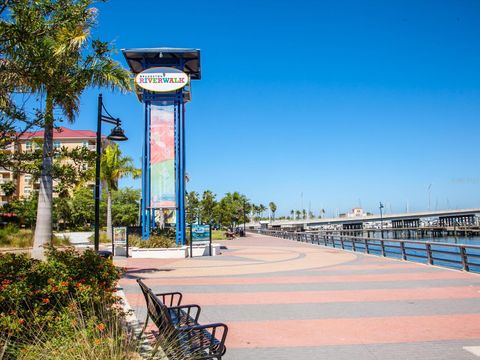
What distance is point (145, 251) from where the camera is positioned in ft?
70.0

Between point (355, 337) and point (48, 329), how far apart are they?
4.31m

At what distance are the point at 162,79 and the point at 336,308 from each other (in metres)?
19.0

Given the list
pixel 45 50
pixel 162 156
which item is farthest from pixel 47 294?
pixel 162 156

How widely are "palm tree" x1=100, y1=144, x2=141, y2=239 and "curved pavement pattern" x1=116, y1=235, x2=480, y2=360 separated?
A: 21062mm

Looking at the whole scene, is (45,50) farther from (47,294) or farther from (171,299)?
(171,299)

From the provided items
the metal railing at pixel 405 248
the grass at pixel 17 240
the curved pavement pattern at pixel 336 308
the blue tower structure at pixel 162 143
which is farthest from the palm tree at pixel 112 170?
the curved pavement pattern at pixel 336 308

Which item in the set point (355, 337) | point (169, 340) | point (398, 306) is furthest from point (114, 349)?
point (398, 306)

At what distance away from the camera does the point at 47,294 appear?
17.5ft

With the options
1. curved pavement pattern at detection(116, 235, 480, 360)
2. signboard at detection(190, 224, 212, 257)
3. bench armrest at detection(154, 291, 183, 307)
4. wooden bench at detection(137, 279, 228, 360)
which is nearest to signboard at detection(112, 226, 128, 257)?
signboard at detection(190, 224, 212, 257)

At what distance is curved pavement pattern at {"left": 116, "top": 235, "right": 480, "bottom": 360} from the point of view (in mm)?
5949

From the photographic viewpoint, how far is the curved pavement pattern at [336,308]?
595cm

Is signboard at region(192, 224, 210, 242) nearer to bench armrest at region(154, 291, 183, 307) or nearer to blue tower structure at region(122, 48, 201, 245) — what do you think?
blue tower structure at region(122, 48, 201, 245)

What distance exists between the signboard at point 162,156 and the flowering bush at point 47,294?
17.2 metres

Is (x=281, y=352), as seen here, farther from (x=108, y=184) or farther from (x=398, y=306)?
(x=108, y=184)
